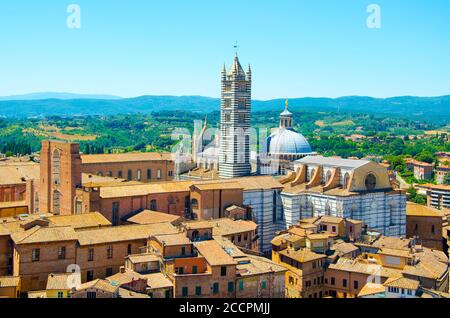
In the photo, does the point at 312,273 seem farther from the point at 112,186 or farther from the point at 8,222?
the point at 8,222

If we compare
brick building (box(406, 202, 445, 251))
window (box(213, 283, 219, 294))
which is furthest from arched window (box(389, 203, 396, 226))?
window (box(213, 283, 219, 294))

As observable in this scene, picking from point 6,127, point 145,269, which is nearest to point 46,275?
point 145,269

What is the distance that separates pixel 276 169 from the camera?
5356 centimetres

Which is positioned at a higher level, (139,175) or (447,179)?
(139,175)

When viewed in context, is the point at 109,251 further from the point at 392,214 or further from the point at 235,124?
the point at 392,214

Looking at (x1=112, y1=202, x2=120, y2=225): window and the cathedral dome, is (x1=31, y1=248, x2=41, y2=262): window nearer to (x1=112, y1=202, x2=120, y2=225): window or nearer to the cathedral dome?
(x1=112, y1=202, x2=120, y2=225): window

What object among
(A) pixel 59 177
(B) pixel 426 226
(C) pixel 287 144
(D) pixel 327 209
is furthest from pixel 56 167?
(B) pixel 426 226

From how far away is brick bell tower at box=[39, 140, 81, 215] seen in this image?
4125 centimetres

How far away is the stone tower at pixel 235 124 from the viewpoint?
5075 cm

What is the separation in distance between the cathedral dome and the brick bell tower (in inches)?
734

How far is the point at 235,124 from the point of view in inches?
2002

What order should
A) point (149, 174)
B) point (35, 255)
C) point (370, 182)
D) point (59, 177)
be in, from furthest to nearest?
1. point (149, 174)
2. point (370, 182)
3. point (59, 177)
4. point (35, 255)

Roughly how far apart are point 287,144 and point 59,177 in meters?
20.1

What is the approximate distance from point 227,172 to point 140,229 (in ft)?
56.0
